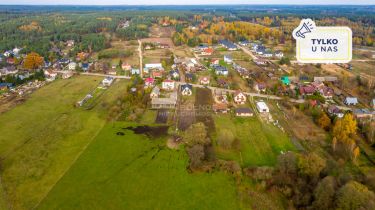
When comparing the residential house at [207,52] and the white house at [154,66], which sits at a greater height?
the residential house at [207,52]

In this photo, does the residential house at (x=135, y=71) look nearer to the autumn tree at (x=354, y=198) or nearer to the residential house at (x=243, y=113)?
the residential house at (x=243, y=113)

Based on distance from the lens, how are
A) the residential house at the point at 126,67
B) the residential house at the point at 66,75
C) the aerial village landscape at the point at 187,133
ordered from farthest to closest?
the residential house at the point at 126,67, the residential house at the point at 66,75, the aerial village landscape at the point at 187,133

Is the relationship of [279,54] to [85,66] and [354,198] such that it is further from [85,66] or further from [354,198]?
[354,198]

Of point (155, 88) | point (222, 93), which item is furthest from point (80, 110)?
point (222, 93)

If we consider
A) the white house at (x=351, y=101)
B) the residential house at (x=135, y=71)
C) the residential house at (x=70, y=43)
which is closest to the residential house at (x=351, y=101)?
the white house at (x=351, y=101)

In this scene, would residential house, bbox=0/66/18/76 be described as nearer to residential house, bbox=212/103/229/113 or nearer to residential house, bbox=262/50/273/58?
residential house, bbox=212/103/229/113
